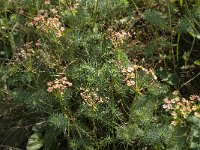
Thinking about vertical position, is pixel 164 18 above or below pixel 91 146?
above

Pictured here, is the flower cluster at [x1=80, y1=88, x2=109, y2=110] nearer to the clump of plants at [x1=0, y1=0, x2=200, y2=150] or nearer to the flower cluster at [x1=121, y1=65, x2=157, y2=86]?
the clump of plants at [x1=0, y1=0, x2=200, y2=150]

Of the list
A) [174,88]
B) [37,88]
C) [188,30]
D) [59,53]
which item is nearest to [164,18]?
[188,30]

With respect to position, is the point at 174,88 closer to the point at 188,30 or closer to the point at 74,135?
the point at 188,30

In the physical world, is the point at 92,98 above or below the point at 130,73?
below

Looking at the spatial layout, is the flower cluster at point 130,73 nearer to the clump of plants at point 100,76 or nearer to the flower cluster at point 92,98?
the clump of plants at point 100,76

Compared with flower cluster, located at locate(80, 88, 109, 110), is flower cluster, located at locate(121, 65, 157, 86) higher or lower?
higher

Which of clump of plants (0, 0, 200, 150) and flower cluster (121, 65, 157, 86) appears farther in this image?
clump of plants (0, 0, 200, 150)

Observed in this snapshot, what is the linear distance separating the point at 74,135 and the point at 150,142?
316 mm

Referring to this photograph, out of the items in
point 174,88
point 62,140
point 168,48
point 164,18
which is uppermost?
point 164,18

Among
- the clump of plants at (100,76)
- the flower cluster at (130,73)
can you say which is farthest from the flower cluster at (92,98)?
the flower cluster at (130,73)

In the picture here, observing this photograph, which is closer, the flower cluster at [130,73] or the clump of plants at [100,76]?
the flower cluster at [130,73]

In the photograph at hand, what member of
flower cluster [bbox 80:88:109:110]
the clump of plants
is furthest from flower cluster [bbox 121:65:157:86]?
flower cluster [bbox 80:88:109:110]

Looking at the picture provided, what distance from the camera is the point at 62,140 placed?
220 cm

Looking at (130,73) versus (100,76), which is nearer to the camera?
(130,73)
